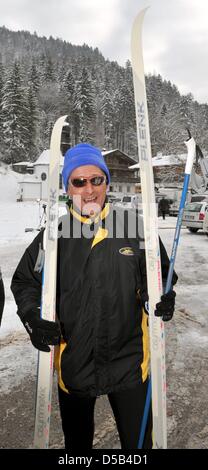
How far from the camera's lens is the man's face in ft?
7.14

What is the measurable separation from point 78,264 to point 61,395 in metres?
0.78

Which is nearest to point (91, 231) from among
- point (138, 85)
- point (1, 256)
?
point (138, 85)

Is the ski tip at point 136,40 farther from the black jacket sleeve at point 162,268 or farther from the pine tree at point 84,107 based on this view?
the pine tree at point 84,107

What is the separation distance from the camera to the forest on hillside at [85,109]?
57.9 metres

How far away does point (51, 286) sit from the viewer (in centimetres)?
209

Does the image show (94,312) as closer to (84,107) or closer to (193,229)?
(193,229)

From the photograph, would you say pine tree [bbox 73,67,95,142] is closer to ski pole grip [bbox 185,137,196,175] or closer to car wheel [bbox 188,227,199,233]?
car wheel [bbox 188,227,199,233]

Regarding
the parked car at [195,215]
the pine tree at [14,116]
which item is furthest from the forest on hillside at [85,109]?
the parked car at [195,215]

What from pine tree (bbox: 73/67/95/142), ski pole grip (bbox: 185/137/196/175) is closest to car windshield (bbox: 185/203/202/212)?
ski pole grip (bbox: 185/137/196/175)

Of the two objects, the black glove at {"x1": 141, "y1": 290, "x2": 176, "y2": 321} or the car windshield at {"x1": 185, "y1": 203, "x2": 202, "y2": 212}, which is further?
the car windshield at {"x1": 185, "y1": 203, "x2": 202, "y2": 212}

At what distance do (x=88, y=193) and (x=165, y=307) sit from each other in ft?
2.61

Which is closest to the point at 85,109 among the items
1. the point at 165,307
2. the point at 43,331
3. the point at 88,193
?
the point at 88,193

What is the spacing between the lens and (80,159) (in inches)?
87.5
